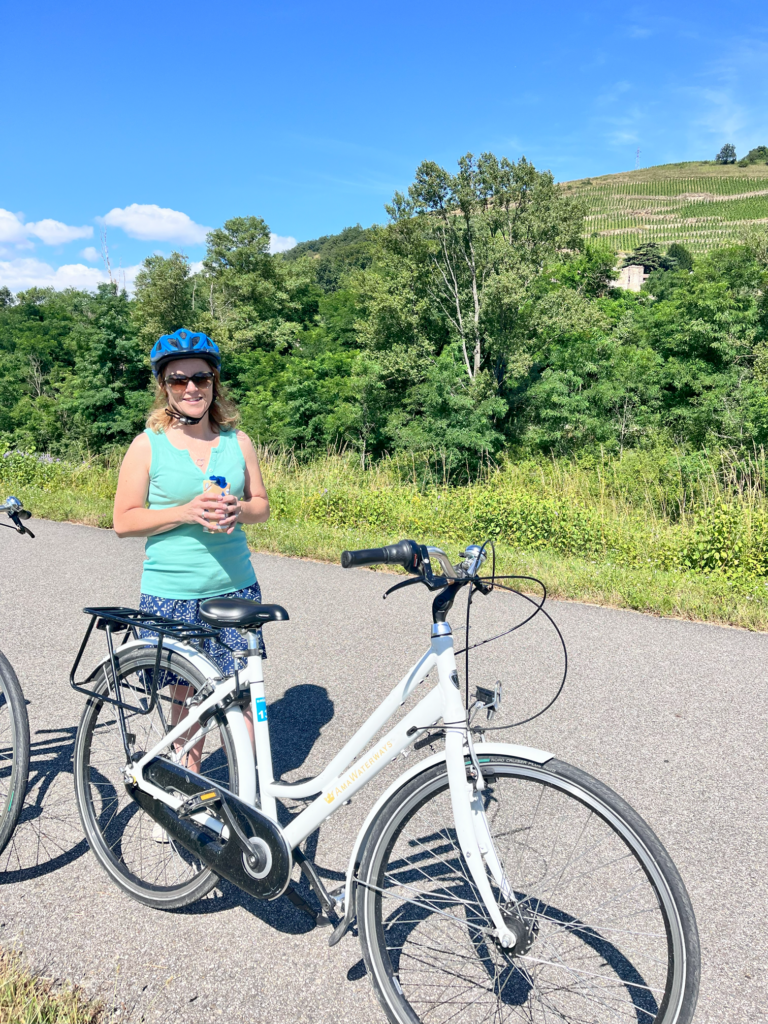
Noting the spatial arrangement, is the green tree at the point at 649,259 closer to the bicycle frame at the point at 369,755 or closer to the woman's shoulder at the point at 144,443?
the woman's shoulder at the point at 144,443

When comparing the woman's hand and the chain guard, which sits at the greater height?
the woman's hand

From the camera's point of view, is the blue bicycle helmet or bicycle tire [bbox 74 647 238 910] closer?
bicycle tire [bbox 74 647 238 910]

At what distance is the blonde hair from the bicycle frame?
2.65 feet

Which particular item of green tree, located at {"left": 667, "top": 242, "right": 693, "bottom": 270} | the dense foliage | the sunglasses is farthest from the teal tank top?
green tree, located at {"left": 667, "top": 242, "right": 693, "bottom": 270}

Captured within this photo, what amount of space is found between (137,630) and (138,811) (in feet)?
2.72

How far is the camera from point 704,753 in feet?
11.4

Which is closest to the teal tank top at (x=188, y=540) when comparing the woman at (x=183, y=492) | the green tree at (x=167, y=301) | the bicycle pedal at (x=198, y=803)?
the woman at (x=183, y=492)

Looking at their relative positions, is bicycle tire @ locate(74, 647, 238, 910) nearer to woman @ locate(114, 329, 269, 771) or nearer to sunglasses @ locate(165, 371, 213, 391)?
woman @ locate(114, 329, 269, 771)

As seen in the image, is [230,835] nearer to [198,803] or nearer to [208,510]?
[198,803]

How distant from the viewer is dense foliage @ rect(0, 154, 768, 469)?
25516mm

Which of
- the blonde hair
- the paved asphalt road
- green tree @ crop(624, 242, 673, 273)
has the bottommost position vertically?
the paved asphalt road

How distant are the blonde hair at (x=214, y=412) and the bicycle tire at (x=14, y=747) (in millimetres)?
989

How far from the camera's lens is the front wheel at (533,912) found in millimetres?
1704

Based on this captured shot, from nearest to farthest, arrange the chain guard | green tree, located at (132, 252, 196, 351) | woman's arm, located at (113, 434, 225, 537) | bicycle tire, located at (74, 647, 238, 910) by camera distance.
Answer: the chain guard → bicycle tire, located at (74, 647, 238, 910) → woman's arm, located at (113, 434, 225, 537) → green tree, located at (132, 252, 196, 351)
